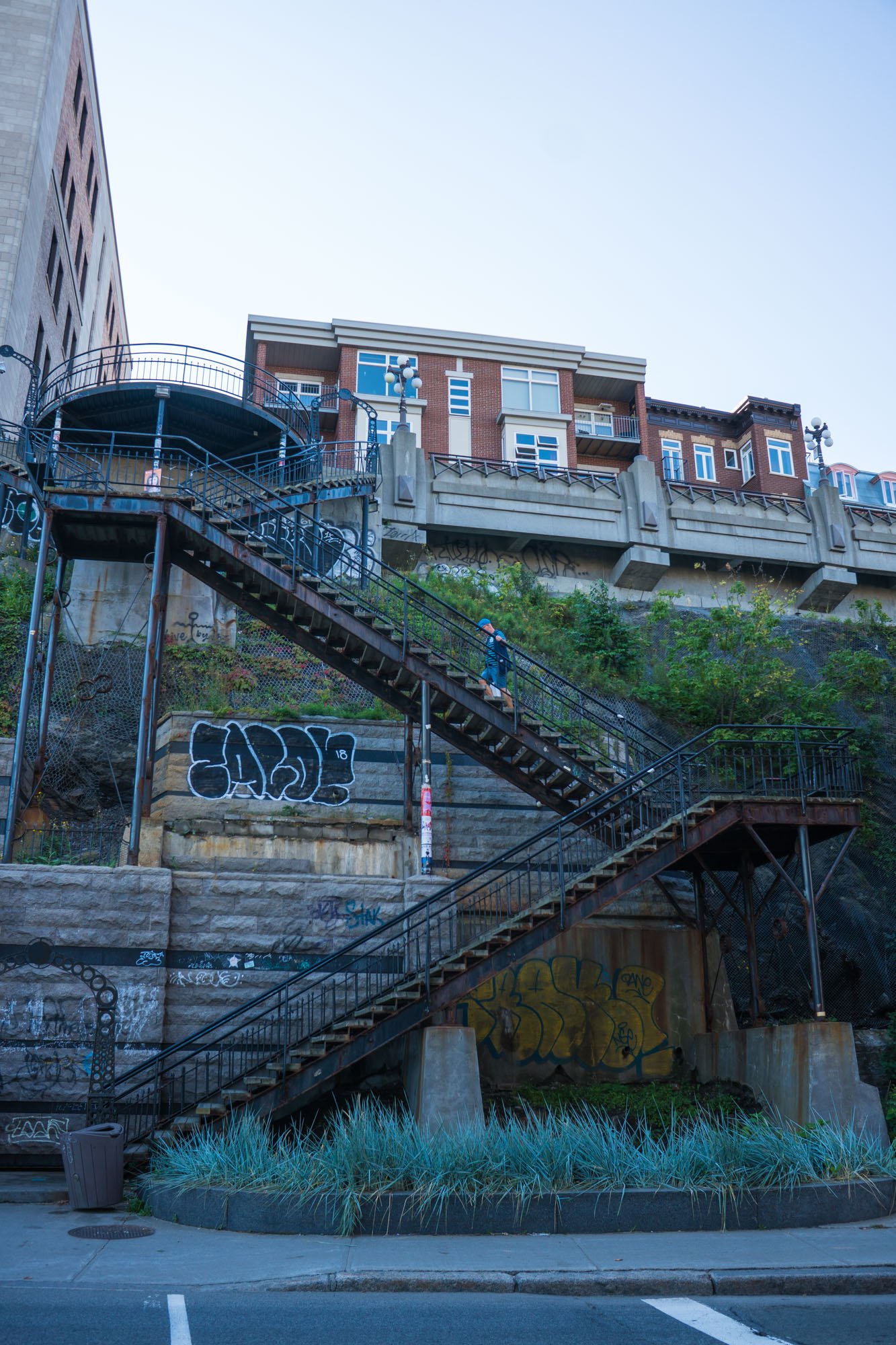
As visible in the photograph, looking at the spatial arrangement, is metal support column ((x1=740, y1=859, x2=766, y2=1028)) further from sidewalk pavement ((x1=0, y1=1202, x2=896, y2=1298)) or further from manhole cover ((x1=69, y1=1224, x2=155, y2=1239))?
manhole cover ((x1=69, y1=1224, x2=155, y2=1239))

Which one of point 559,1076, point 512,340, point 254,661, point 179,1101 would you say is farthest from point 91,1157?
point 512,340

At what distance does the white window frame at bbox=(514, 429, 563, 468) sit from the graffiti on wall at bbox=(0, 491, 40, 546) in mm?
16406

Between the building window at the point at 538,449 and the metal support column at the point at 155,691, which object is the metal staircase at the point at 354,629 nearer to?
the metal support column at the point at 155,691

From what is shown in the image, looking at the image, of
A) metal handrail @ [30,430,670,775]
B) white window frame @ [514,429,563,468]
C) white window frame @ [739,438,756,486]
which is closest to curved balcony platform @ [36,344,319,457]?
metal handrail @ [30,430,670,775]

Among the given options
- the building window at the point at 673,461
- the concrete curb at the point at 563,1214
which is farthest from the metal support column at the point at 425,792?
the building window at the point at 673,461

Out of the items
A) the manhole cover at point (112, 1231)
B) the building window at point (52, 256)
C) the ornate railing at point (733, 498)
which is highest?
the building window at point (52, 256)

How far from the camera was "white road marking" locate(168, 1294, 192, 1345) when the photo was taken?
638 cm

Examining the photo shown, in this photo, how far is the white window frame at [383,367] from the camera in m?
36.7

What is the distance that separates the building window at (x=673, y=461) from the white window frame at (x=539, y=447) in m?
6.57

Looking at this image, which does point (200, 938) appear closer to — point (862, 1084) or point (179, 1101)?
point (179, 1101)

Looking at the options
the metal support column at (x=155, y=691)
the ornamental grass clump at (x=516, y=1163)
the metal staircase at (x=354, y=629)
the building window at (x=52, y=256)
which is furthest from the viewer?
the building window at (x=52, y=256)

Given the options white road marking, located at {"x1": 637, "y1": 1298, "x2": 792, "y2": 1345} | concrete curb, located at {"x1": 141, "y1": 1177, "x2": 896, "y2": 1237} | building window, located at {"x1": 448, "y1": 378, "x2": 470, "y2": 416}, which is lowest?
white road marking, located at {"x1": 637, "y1": 1298, "x2": 792, "y2": 1345}

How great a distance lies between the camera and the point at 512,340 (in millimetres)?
38469

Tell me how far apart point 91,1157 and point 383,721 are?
33.6ft
